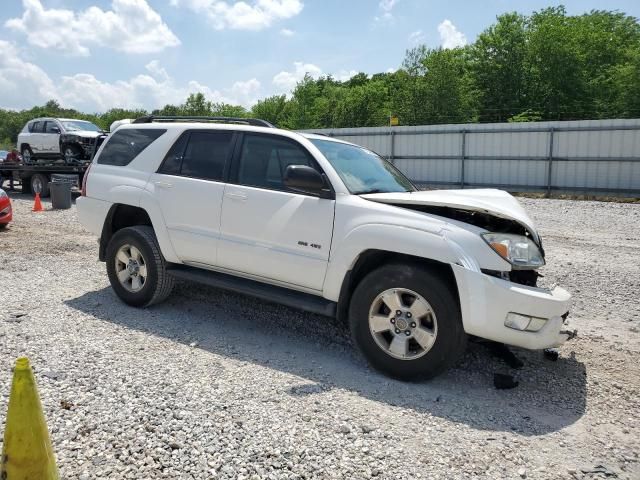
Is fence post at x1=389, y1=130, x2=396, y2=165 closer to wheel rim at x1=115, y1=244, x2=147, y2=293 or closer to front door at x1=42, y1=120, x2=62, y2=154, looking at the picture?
front door at x1=42, y1=120, x2=62, y2=154

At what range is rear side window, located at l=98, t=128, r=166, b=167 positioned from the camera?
550 cm

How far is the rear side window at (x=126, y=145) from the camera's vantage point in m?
5.50

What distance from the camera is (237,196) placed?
4.66 metres

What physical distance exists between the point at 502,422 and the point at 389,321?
991mm

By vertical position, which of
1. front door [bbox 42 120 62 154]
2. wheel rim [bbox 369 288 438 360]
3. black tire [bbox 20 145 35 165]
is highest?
front door [bbox 42 120 62 154]

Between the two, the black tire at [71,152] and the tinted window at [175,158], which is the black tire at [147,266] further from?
the black tire at [71,152]

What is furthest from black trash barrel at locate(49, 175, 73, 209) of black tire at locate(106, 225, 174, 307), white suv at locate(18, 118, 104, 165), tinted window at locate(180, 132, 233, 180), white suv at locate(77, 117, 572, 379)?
tinted window at locate(180, 132, 233, 180)

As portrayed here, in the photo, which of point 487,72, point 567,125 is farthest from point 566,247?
point 487,72

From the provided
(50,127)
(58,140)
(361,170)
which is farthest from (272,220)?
(50,127)

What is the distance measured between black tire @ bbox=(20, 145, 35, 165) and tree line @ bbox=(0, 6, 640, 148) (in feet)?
96.1

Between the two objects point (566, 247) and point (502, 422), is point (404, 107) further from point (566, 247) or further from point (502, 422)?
point (502, 422)

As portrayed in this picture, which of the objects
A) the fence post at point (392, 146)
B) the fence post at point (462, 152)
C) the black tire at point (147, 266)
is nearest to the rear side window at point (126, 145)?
the black tire at point (147, 266)

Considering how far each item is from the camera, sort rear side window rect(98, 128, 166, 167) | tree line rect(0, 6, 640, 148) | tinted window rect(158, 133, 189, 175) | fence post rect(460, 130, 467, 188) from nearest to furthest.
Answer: tinted window rect(158, 133, 189, 175), rear side window rect(98, 128, 166, 167), fence post rect(460, 130, 467, 188), tree line rect(0, 6, 640, 148)

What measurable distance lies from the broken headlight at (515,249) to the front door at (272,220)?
3.99 feet
